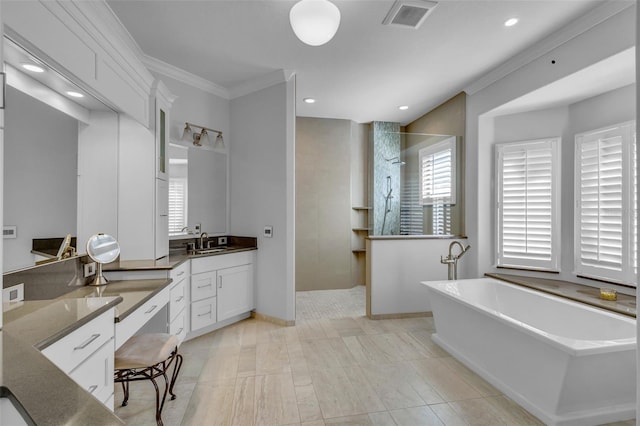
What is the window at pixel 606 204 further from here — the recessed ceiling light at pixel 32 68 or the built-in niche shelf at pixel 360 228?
the recessed ceiling light at pixel 32 68

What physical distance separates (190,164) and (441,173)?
2966mm

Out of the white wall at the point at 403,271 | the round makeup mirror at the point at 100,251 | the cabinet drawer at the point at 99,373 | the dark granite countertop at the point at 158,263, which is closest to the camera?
the cabinet drawer at the point at 99,373

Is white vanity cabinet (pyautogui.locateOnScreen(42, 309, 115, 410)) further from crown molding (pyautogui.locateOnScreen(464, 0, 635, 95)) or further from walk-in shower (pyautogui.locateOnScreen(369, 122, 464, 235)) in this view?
crown molding (pyautogui.locateOnScreen(464, 0, 635, 95))

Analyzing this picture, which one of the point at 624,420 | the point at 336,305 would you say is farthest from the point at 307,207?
the point at 624,420

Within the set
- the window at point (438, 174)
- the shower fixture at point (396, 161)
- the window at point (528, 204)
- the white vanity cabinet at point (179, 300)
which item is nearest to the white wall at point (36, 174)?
the white vanity cabinet at point (179, 300)

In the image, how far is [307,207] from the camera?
16.3ft

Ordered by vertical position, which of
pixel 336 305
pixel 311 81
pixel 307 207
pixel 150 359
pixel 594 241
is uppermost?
pixel 311 81

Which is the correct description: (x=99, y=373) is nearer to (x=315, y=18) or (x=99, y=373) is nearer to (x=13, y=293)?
(x=13, y=293)

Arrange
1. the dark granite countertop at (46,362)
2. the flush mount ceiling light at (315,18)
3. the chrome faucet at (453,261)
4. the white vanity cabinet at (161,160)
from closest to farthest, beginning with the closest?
the dark granite countertop at (46,362) < the flush mount ceiling light at (315,18) < the white vanity cabinet at (161,160) < the chrome faucet at (453,261)

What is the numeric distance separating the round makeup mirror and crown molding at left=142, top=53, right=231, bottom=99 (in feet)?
6.42

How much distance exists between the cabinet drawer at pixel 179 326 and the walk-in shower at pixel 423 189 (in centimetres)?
227

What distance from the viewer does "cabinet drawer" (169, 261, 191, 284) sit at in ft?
8.71

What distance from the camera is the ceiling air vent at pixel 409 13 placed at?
2.28 meters

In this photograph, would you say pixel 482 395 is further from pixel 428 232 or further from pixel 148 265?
pixel 148 265
